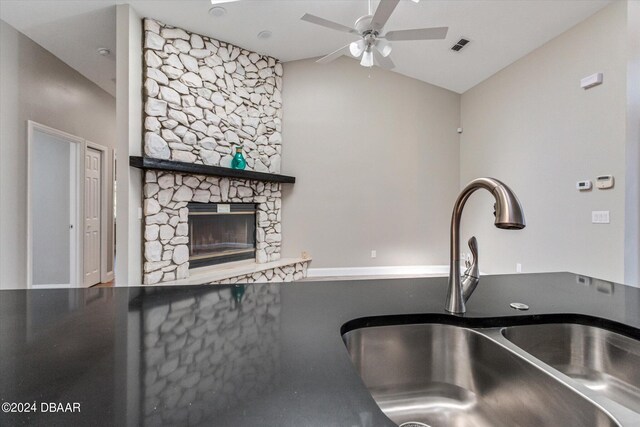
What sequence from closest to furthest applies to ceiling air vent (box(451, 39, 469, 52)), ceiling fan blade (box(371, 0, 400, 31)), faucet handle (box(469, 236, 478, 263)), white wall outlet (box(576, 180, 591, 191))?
faucet handle (box(469, 236, 478, 263)) → ceiling fan blade (box(371, 0, 400, 31)) → white wall outlet (box(576, 180, 591, 191)) → ceiling air vent (box(451, 39, 469, 52))

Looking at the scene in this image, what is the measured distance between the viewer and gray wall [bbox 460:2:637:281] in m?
2.98

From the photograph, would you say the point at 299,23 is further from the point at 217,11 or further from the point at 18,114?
the point at 18,114

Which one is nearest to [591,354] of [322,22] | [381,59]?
[322,22]

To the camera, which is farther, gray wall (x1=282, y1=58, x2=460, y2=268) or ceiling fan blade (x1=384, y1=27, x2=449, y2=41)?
gray wall (x1=282, y1=58, x2=460, y2=268)

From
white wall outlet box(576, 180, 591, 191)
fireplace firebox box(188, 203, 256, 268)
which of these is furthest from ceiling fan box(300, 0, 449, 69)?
fireplace firebox box(188, 203, 256, 268)

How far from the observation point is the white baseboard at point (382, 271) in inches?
198

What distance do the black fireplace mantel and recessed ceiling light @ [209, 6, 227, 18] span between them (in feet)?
5.41

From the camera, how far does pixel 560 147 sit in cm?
357

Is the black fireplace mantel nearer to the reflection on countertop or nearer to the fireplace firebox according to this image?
the fireplace firebox

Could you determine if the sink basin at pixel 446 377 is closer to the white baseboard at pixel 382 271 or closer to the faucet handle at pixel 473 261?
the faucet handle at pixel 473 261

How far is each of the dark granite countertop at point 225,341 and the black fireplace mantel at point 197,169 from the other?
2.30 m

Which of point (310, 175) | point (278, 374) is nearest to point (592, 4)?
point (310, 175)

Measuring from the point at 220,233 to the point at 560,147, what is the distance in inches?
168

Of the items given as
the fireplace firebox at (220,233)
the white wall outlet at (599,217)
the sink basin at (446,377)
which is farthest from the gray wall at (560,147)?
the fireplace firebox at (220,233)
